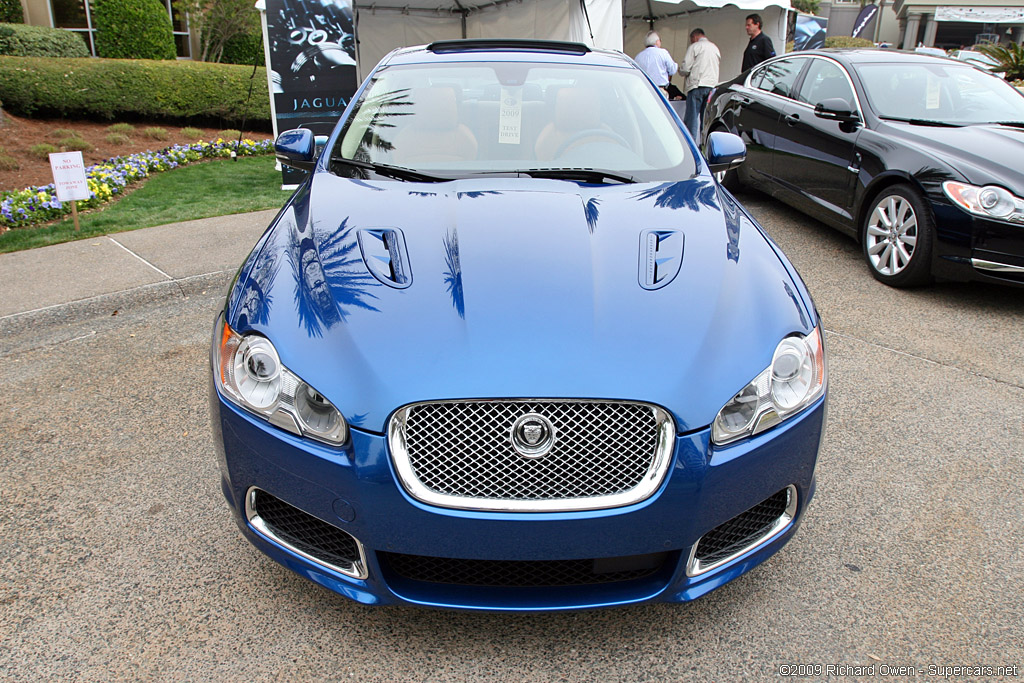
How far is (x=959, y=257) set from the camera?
4.80 meters

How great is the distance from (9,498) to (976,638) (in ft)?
11.0

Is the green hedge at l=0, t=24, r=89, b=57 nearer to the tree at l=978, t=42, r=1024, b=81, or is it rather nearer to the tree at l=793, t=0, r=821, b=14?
the tree at l=978, t=42, r=1024, b=81

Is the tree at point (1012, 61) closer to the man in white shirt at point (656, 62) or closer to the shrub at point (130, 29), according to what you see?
the man in white shirt at point (656, 62)

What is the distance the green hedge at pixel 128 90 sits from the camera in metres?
11.9

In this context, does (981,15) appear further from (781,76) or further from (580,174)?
(580,174)

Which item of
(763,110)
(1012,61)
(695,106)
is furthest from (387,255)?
(1012,61)

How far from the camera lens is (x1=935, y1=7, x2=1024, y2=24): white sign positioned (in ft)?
141

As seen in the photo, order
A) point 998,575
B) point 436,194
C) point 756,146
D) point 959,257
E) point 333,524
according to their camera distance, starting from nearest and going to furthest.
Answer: point 333,524, point 998,575, point 436,194, point 959,257, point 756,146

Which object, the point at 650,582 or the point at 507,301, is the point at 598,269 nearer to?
the point at 507,301

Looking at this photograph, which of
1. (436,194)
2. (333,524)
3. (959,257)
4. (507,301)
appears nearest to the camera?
(333,524)

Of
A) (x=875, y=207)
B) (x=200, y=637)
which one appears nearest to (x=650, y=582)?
(x=200, y=637)

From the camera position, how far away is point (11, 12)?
14172 millimetres

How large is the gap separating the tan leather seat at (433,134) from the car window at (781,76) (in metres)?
4.57

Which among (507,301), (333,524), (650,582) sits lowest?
(650,582)
